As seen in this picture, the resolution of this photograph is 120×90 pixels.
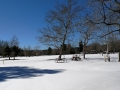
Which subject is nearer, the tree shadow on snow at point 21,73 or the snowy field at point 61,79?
the snowy field at point 61,79

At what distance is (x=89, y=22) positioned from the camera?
14.0 metres

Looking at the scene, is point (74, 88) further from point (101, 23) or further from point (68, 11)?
point (68, 11)

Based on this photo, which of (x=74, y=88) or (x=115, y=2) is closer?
(x=74, y=88)

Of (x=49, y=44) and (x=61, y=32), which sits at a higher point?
(x=61, y=32)

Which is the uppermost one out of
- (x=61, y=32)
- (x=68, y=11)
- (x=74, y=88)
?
Answer: (x=68, y=11)

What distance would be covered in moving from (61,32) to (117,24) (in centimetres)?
2048

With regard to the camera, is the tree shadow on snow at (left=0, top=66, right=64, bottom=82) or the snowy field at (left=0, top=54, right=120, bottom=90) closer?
the snowy field at (left=0, top=54, right=120, bottom=90)

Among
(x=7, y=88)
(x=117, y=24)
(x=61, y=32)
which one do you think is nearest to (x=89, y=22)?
(x=117, y=24)

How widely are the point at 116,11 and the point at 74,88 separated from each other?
7278mm

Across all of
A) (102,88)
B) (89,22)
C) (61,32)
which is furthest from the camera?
(61,32)

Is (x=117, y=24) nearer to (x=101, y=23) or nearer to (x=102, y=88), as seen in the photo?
(x=101, y=23)

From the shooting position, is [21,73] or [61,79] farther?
[21,73]

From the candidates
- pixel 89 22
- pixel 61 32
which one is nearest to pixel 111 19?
pixel 89 22

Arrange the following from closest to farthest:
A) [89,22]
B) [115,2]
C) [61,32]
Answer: [115,2] < [89,22] < [61,32]
